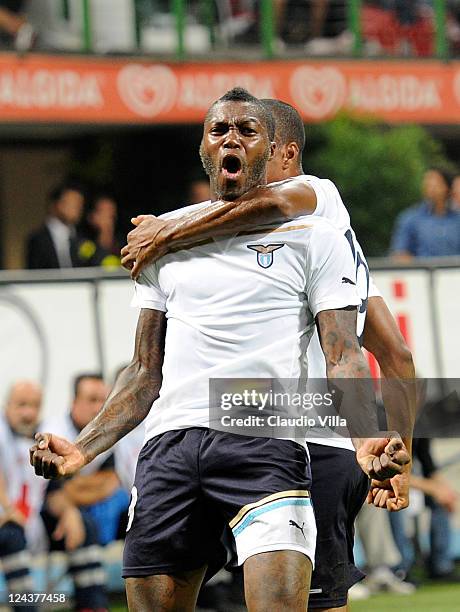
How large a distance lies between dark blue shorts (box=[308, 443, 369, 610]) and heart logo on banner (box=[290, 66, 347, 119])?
13.3 metres

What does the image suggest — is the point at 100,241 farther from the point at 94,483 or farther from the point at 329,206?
the point at 329,206

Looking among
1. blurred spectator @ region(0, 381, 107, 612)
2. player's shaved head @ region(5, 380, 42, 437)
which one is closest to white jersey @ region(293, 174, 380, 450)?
blurred spectator @ region(0, 381, 107, 612)

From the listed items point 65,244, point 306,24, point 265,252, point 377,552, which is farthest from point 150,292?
point 306,24

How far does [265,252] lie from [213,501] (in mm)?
806

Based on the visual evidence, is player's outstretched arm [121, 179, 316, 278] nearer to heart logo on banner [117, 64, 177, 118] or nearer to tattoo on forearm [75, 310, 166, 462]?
tattoo on forearm [75, 310, 166, 462]

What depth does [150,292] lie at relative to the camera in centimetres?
470

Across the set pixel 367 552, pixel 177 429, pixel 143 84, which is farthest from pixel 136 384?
pixel 143 84

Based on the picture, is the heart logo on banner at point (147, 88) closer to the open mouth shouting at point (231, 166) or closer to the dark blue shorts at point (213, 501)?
the open mouth shouting at point (231, 166)

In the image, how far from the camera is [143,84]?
17797 mm

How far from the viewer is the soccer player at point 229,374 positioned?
14.3ft

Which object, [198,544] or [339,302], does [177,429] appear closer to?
[198,544]

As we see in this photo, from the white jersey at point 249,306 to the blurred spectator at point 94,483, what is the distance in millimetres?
4198

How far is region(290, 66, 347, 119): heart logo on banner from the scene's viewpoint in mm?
18250

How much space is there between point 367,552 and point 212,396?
5.40 meters
